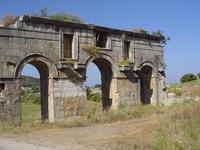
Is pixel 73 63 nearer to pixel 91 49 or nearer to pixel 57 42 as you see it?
pixel 57 42

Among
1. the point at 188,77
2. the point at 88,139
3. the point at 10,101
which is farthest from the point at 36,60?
the point at 188,77

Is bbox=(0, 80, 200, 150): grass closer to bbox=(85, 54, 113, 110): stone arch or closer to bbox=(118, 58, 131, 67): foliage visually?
bbox=(85, 54, 113, 110): stone arch

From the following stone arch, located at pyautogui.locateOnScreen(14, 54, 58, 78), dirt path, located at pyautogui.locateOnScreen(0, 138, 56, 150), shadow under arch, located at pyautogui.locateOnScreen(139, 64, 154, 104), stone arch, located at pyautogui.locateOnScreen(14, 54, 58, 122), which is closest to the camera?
dirt path, located at pyautogui.locateOnScreen(0, 138, 56, 150)

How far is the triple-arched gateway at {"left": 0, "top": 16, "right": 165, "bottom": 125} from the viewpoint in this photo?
16984mm

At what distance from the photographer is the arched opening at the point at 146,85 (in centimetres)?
2481

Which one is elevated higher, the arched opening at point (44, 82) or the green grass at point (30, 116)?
the arched opening at point (44, 82)

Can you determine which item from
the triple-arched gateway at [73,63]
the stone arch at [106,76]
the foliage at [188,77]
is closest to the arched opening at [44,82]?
the triple-arched gateway at [73,63]

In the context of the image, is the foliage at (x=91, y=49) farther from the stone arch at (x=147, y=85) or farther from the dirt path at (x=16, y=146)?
the dirt path at (x=16, y=146)

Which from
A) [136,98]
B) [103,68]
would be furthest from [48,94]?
[136,98]

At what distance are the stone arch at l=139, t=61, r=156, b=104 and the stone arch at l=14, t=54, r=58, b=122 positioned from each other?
772cm

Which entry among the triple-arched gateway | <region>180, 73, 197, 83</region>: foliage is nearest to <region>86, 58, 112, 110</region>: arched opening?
the triple-arched gateway

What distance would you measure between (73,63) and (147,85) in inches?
295

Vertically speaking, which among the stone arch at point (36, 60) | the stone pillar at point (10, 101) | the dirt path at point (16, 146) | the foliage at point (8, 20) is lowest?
the dirt path at point (16, 146)

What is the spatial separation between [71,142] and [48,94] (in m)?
7.00
